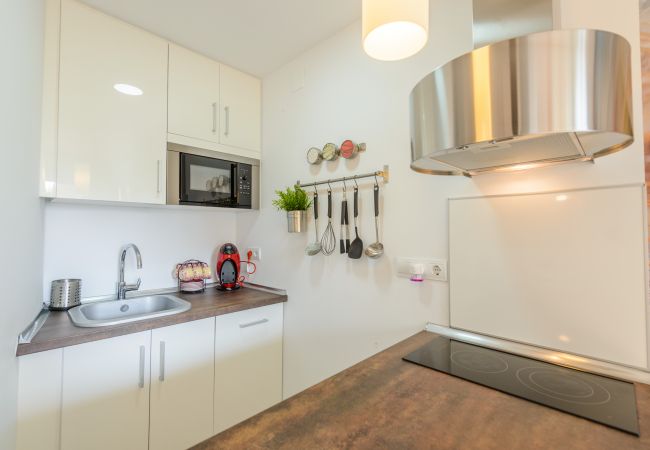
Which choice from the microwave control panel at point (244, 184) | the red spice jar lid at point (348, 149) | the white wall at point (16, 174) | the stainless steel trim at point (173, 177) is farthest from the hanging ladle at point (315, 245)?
the white wall at point (16, 174)

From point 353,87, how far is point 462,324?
1231 millimetres

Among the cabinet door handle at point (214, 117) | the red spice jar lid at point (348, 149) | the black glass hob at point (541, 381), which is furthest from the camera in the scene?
the cabinet door handle at point (214, 117)

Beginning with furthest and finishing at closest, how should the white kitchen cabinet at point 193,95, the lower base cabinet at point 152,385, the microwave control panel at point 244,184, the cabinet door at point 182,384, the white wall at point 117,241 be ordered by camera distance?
the microwave control panel at point 244,184
the white kitchen cabinet at point 193,95
the white wall at point 117,241
the cabinet door at point 182,384
the lower base cabinet at point 152,385

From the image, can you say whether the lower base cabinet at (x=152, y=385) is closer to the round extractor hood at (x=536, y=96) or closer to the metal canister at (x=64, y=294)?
the metal canister at (x=64, y=294)

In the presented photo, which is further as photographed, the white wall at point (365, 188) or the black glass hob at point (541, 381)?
the white wall at point (365, 188)

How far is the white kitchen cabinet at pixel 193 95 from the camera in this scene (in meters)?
1.74

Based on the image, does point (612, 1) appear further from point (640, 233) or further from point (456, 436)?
point (456, 436)

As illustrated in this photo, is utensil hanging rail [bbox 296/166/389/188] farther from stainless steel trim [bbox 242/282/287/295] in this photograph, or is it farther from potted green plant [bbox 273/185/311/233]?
stainless steel trim [bbox 242/282/287/295]

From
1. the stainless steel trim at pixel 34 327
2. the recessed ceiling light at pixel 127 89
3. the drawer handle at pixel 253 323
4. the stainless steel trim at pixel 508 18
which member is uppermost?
the recessed ceiling light at pixel 127 89

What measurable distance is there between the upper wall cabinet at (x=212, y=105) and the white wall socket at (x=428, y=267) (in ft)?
4.30

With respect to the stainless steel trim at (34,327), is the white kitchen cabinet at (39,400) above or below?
below

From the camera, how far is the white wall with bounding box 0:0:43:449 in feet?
2.99

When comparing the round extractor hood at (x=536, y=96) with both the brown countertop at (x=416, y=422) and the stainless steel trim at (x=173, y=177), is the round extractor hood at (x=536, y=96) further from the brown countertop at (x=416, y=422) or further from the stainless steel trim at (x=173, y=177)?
the stainless steel trim at (x=173, y=177)

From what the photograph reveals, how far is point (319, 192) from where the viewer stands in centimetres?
173
